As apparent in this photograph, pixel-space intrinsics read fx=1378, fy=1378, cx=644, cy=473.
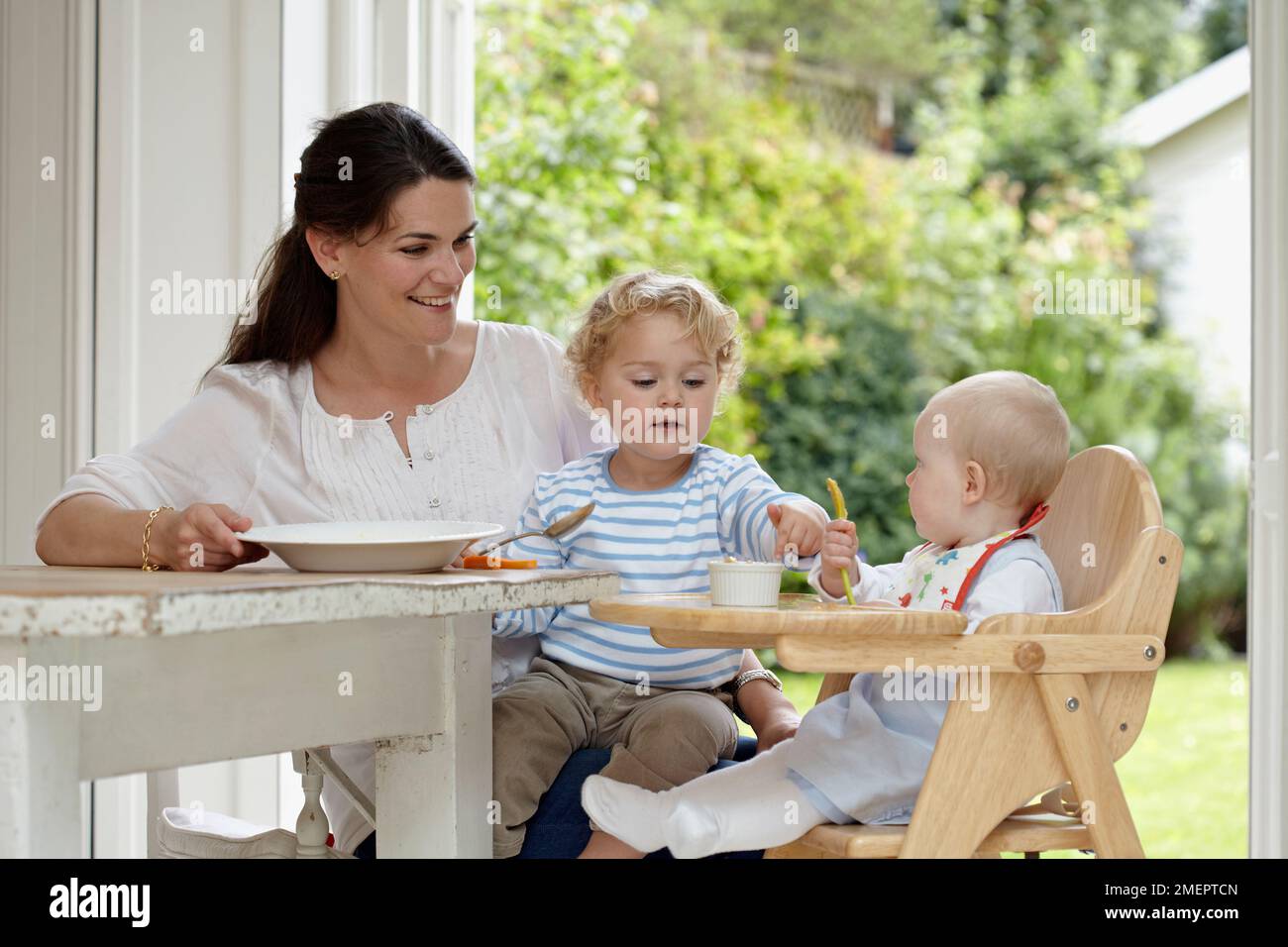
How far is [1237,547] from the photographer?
910 centimetres

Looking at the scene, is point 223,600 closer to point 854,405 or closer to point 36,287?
point 36,287

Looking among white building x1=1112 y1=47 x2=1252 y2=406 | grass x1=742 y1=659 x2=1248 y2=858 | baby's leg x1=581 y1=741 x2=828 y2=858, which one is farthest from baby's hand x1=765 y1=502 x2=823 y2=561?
white building x1=1112 y1=47 x2=1252 y2=406

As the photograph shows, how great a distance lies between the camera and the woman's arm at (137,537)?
184 centimetres

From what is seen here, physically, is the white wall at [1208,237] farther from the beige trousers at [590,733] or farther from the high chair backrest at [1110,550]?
the beige trousers at [590,733]

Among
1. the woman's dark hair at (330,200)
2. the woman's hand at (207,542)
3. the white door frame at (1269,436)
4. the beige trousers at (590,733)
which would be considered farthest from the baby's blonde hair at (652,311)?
the white door frame at (1269,436)

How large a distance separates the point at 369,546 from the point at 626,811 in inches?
21.5

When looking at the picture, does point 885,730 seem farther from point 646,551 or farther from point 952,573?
point 646,551

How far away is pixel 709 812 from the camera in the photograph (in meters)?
1.87

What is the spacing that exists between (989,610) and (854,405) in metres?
6.67

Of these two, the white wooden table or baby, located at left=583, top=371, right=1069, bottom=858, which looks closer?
the white wooden table

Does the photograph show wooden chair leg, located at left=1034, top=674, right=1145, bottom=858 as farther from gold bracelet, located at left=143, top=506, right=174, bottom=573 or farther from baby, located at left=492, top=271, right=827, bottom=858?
gold bracelet, located at left=143, top=506, right=174, bottom=573

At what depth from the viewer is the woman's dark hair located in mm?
2406

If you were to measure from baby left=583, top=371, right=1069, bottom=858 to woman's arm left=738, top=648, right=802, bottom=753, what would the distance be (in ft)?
0.60

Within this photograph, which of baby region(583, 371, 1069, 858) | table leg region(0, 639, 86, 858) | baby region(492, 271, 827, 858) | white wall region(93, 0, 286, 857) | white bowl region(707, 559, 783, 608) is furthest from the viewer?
white wall region(93, 0, 286, 857)
